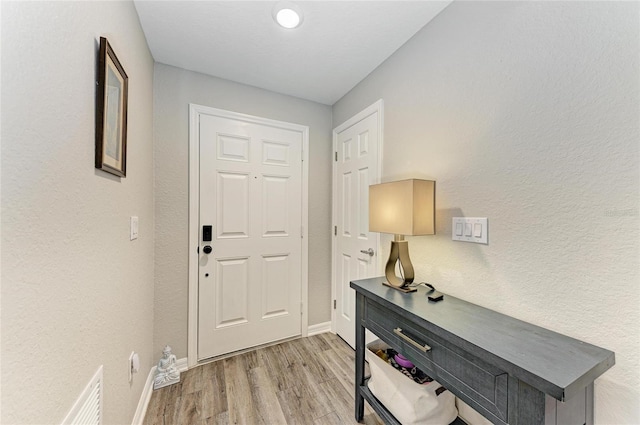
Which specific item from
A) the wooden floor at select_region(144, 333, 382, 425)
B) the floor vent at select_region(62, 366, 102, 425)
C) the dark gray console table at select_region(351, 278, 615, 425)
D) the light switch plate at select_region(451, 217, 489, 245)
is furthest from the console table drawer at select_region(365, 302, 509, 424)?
the floor vent at select_region(62, 366, 102, 425)

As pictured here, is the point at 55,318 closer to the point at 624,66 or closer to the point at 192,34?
the point at 192,34

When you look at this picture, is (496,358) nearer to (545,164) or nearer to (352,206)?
(545,164)

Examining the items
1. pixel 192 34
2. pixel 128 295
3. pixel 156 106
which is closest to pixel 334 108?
pixel 192 34

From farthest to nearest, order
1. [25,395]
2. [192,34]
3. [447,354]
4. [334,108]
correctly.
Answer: [334,108]
[192,34]
[447,354]
[25,395]

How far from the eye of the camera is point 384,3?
1.36 m

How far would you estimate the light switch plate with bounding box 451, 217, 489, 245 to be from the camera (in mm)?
1205

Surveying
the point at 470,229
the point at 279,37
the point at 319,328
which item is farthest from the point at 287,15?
the point at 319,328

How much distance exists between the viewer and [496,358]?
79 centimetres

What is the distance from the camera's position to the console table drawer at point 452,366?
822mm

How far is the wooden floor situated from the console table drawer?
70cm

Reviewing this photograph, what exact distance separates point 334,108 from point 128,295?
2.28 meters

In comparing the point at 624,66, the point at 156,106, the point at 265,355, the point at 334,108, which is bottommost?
the point at 265,355

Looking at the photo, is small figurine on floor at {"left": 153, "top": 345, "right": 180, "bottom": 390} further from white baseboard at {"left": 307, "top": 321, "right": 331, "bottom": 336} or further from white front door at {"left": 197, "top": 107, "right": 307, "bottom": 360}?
white baseboard at {"left": 307, "top": 321, "right": 331, "bottom": 336}

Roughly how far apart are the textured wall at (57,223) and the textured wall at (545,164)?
161cm
